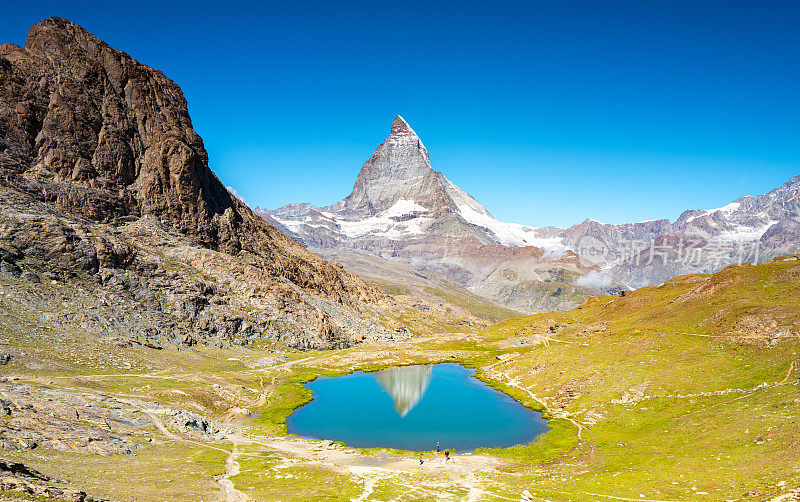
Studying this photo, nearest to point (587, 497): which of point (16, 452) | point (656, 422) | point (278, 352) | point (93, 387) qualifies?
point (656, 422)

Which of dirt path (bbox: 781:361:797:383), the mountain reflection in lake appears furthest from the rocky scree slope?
dirt path (bbox: 781:361:797:383)

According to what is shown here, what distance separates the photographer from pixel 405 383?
146 m

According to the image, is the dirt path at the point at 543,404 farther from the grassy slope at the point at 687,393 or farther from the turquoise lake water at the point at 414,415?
the turquoise lake water at the point at 414,415

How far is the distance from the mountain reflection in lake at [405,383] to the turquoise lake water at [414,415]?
9.4 inches

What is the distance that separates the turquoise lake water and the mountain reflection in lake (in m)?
0.24

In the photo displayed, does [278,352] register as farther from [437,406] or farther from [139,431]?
[139,431]

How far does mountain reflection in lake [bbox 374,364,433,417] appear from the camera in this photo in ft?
397

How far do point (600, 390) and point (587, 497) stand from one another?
5154 cm

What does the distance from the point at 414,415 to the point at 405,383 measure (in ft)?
126

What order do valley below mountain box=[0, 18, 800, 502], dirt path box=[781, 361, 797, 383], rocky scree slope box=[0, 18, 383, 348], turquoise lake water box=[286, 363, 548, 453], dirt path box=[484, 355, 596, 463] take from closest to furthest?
1. valley below mountain box=[0, 18, 800, 502]
2. dirt path box=[781, 361, 797, 383]
3. dirt path box=[484, 355, 596, 463]
4. turquoise lake water box=[286, 363, 548, 453]
5. rocky scree slope box=[0, 18, 383, 348]

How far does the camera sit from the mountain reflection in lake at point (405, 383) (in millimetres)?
120887

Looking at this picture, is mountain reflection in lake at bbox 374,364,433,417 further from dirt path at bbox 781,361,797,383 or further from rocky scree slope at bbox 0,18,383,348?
dirt path at bbox 781,361,797,383

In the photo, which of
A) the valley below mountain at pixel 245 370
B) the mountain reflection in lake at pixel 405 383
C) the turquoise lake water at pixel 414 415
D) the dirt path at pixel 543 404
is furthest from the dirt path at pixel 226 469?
the dirt path at pixel 543 404

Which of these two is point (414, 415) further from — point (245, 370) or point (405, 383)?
point (245, 370)
